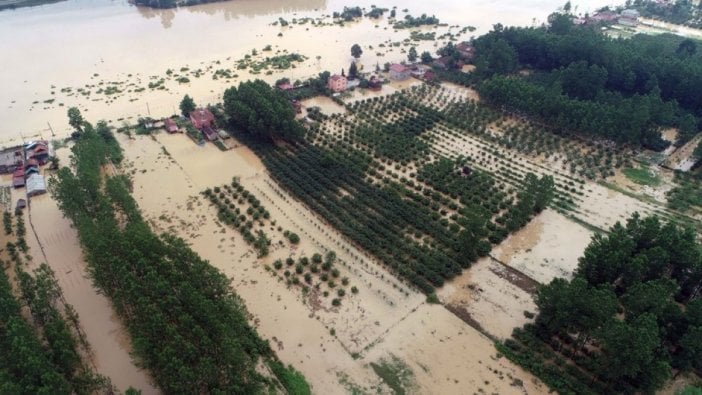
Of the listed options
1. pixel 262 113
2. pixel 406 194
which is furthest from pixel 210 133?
pixel 406 194

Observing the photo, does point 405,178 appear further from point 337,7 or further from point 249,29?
point 337,7

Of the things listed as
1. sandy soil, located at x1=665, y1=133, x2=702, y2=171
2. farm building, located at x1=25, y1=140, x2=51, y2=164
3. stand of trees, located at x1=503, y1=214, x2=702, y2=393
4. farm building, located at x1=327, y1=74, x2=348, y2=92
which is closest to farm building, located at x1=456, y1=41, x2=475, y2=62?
farm building, located at x1=327, y1=74, x2=348, y2=92

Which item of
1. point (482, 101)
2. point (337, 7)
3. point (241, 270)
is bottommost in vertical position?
point (241, 270)

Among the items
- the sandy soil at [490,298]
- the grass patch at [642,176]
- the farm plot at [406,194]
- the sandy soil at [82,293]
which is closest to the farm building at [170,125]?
the farm plot at [406,194]

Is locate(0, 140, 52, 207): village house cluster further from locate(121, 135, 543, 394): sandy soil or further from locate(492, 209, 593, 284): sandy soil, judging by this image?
locate(492, 209, 593, 284): sandy soil

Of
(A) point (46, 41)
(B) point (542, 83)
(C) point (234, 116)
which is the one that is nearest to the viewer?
(C) point (234, 116)

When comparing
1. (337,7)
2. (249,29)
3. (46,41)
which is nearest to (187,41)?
(249,29)

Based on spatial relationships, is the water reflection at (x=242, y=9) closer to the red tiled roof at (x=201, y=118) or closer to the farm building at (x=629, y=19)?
the red tiled roof at (x=201, y=118)
